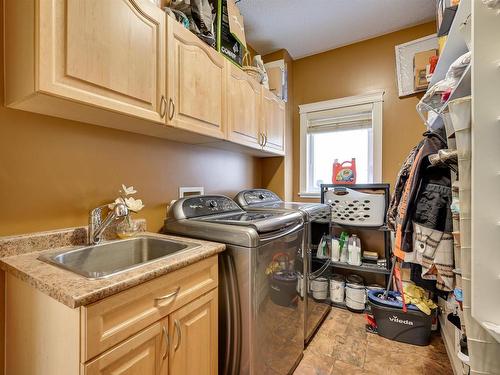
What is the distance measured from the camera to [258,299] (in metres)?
1.19

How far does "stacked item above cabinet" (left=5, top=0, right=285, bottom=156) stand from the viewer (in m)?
0.84

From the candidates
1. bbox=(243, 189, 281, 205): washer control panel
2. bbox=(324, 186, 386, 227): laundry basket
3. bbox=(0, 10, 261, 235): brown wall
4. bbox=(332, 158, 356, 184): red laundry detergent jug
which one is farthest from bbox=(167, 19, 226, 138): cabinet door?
bbox=(332, 158, 356, 184): red laundry detergent jug

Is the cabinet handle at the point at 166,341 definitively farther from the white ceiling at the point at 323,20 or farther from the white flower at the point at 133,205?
the white ceiling at the point at 323,20

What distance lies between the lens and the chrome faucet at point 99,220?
1.17 meters

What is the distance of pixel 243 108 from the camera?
1861 mm

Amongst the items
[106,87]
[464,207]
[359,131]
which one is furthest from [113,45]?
[359,131]

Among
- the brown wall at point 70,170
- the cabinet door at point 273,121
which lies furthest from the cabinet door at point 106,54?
the cabinet door at point 273,121

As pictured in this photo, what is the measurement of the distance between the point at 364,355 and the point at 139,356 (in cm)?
162

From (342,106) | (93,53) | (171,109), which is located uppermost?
(342,106)

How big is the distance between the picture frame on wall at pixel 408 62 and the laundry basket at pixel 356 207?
107 cm

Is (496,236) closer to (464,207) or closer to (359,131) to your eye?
(464,207)

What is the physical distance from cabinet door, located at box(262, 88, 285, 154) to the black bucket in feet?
5.30

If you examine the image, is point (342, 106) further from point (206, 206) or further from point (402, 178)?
point (206, 206)

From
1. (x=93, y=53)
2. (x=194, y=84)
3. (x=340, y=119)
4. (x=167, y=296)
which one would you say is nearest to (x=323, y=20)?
(x=340, y=119)
